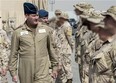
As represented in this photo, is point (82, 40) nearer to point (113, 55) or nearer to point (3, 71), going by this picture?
point (3, 71)

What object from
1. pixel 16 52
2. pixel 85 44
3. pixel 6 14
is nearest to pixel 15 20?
pixel 6 14

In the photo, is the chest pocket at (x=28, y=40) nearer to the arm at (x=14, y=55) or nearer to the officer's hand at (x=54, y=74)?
the arm at (x=14, y=55)

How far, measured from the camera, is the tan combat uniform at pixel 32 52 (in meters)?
7.46

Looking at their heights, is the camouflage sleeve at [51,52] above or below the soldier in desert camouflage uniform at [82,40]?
above

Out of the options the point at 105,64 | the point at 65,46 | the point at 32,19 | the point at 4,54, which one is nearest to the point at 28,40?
the point at 32,19

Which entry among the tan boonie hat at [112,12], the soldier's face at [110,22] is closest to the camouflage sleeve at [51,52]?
the tan boonie hat at [112,12]

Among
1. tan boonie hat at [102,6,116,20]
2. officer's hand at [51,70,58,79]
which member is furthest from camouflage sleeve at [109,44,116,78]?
officer's hand at [51,70,58,79]

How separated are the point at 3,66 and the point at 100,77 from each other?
4.74m

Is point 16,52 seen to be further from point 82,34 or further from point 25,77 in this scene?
point 82,34

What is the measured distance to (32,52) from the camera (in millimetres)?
7461

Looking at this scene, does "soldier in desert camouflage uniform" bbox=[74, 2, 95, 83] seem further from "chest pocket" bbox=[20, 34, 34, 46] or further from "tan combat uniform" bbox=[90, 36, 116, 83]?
"tan combat uniform" bbox=[90, 36, 116, 83]

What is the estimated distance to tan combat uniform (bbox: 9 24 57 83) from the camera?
746 cm

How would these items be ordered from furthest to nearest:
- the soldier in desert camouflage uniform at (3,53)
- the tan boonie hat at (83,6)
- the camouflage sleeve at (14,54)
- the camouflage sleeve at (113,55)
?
the tan boonie hat at (83,6) < the soldier in desert camouflage uniform at (3,53) < the camouflage sleeve at (14,54) < the camouflage sleeve at (113,55)

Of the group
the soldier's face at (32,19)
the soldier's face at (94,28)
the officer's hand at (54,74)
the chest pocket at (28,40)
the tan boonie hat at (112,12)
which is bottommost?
the officer's hand at (54,74)
